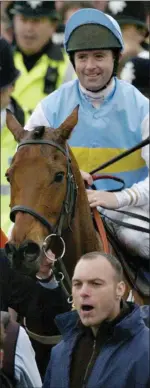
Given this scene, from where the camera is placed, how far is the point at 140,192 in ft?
30.8

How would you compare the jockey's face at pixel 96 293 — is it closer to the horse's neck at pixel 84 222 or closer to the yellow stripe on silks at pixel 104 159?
the horse's neck at pixel 84 222

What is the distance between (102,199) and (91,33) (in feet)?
3.54

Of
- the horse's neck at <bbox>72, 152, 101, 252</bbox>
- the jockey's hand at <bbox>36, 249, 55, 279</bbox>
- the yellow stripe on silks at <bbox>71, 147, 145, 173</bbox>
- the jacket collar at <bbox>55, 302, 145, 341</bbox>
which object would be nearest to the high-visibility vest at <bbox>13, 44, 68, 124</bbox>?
the yellow stripe on silks at <bbox>71, 147, 145, 173</bbox>

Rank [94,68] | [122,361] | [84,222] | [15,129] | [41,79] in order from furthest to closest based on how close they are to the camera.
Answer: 1. [41,79]
2. [94,68]
3. [84,222]
4. [15,129]
5. [122,361]

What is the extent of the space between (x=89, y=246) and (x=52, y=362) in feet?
4.36

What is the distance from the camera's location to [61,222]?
8297 millimetres

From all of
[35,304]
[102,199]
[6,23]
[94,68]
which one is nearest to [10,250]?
[35,304]

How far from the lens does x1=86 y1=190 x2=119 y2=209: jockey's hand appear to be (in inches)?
348

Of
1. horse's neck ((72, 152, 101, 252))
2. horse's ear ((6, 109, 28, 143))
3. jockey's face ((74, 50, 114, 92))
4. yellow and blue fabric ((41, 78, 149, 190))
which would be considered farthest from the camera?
yellow and blue fabric ((41, 78, 149, 190))

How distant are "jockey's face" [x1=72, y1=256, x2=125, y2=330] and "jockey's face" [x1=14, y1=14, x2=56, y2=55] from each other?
6502mm

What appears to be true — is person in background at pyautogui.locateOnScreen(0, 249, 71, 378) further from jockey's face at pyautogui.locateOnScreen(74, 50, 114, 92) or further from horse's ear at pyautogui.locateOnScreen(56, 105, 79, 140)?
jockey's face at pyautogui.locateOnScreen(74, 50, 114, 92)

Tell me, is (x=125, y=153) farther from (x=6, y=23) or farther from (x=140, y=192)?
(x=6, y=23)

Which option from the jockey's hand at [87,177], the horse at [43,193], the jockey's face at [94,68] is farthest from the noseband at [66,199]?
the jockey's face at [94,68]

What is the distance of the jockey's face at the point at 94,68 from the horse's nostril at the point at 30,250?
1699 millimetres
